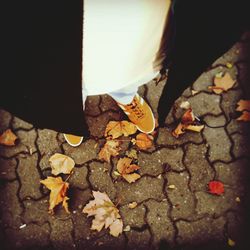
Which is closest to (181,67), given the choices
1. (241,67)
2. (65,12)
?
(65,12)

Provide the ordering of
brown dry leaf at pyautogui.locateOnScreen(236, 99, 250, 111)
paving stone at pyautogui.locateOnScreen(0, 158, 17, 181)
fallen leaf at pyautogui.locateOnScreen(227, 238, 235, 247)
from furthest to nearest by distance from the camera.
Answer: brown dry leaf at pyautogui.locateOnScreen(236, 99, 250, 111) → paving stone at pyautogui.locateOnScreen(0, 158, 17, 181) → fallen leaf at pyautogui.locateOnScreen(227, 238, 235, 247)

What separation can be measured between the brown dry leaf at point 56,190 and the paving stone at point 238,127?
1.34m

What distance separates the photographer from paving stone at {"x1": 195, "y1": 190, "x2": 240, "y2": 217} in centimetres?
225

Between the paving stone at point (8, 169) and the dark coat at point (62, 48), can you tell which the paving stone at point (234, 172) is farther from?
the paving stone at point (8, 169)

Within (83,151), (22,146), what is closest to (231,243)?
(83,151)

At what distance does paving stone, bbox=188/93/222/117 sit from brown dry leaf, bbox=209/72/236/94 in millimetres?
63

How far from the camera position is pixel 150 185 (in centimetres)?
233

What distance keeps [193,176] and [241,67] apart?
106 centimetres

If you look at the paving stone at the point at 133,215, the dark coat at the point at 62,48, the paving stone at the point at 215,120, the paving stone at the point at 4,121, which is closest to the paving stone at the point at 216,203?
the paving stone at the point at 133,215

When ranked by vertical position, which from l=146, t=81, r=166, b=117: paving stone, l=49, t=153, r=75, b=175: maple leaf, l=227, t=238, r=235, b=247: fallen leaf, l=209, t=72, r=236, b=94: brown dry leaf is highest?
l=209, t=72, r=236, b=94: brown dry leaf

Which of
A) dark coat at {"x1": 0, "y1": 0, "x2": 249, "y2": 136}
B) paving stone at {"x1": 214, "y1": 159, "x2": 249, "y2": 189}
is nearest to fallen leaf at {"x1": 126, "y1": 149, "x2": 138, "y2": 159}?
paving stone at {"x1": 214, "y1": 159, "x2": 249, "y2": 189}

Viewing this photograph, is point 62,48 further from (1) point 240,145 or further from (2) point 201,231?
(1) point 240,145

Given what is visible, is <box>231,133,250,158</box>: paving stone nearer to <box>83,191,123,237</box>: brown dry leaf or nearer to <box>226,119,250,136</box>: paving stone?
<box>226,119,250,136</box>: paving stone

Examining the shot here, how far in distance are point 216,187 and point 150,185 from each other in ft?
1.59
